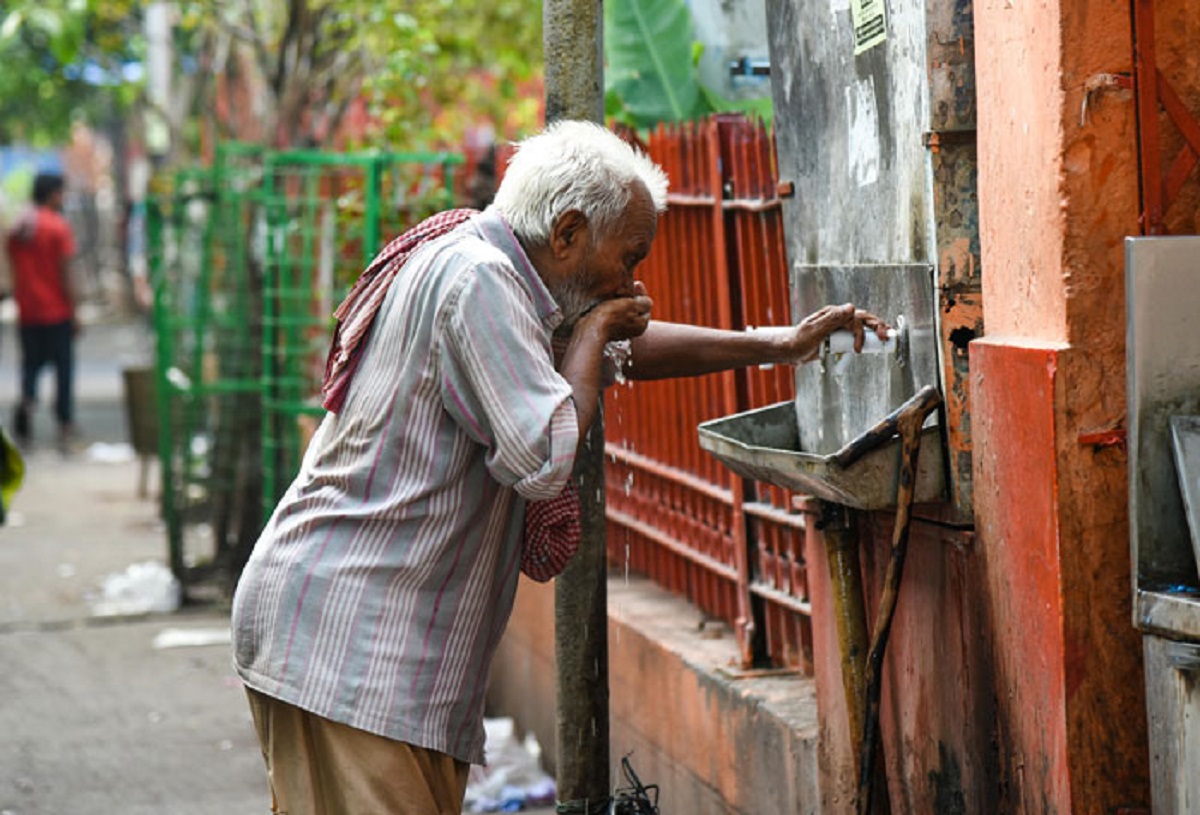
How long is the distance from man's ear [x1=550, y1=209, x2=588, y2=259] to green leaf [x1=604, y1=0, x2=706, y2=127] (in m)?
2.82

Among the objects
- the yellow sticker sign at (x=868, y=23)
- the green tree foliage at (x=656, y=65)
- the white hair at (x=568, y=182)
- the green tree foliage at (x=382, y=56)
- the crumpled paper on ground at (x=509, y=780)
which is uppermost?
the green tree foliage at (x=382, y=56)

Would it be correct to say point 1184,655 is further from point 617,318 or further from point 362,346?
A: point 362,346

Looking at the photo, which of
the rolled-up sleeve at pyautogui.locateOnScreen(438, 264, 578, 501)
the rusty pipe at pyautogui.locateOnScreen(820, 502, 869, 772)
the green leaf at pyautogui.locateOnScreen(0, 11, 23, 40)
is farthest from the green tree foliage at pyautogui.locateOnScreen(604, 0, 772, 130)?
the green leaf at pyautogui.locateOnScreen(0, 11, 23, 40)

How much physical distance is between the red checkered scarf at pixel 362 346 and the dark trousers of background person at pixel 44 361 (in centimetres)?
1274

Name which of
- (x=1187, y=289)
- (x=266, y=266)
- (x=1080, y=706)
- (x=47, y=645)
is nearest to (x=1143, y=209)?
(x=1187, y=289)

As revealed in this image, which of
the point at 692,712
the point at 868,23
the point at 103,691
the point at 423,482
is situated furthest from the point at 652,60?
the point at 103,691

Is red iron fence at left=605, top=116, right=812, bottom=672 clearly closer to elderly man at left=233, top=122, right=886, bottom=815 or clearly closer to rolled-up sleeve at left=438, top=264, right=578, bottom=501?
elderly man at left=233, top=122, right=886, bottom=815

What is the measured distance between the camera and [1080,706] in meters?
2.84

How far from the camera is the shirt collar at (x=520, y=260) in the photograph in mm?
2992

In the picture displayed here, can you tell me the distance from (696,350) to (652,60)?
2448 millimetres

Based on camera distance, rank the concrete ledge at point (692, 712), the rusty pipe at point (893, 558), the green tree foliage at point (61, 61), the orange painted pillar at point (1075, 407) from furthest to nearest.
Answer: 1. the green tree foliage at point (61, 61)
2. the concrete ledge at point (692, 712)
3. the rusty pipe at point (893, 558)
4. the orange painted pillar at point (1075, 407)

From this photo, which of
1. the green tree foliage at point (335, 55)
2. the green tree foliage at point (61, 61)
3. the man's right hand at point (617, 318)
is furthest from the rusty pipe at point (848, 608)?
the green tree foliage at point (61, 61)

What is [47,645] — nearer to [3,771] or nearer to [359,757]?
[3,771]

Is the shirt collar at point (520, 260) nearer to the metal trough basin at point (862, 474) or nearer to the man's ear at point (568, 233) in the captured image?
the man's ear at point (568, 233)
